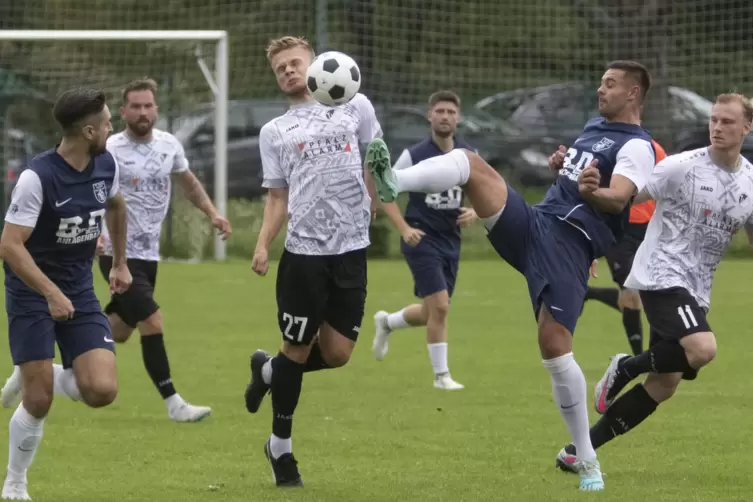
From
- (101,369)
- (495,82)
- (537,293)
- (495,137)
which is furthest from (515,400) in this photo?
(495,82)

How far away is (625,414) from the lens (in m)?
7.25

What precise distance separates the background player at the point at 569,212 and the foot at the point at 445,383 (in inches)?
140

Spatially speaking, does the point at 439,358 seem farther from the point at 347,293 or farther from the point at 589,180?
the point at 589,180

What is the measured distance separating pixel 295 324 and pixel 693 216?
2.04m

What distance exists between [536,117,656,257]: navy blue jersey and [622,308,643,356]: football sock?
14.0 ft

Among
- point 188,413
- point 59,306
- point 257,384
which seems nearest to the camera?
point 59,306

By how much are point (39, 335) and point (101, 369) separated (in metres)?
0.32

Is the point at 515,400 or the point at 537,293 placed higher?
the point at 537,293

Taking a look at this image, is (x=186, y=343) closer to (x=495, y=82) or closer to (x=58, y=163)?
(x=58, y=163)

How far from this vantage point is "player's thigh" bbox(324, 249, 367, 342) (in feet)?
22.7

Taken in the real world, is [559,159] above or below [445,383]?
above

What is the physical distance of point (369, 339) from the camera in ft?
42.9


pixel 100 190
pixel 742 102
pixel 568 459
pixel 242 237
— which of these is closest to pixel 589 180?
pixel 742 102

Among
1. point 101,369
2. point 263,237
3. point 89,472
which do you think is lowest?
point 89,472
